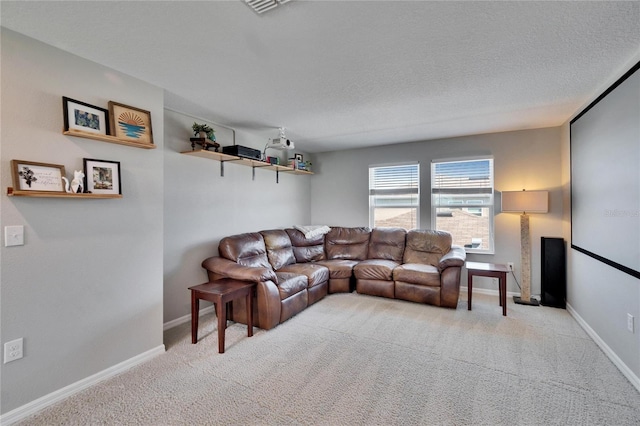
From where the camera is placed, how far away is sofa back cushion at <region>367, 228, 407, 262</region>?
459 cm

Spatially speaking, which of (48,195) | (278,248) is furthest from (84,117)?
(278,248)

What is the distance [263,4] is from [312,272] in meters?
2.98

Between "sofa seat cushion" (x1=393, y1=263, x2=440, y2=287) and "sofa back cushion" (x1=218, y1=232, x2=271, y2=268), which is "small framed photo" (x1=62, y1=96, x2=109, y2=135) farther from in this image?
"sofa seat cushion" (x1=393, y1=263, x2=440, y2=287)

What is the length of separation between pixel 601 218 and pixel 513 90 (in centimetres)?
144

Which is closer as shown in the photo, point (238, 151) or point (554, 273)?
point (238, 151)

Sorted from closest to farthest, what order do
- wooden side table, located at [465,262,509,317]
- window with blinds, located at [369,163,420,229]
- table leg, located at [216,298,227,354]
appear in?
1. table leg, located at [216,298,227,354]
2. wooden side table, located at [465,262,509,317]
3. window with blinds, located at [369,163,420,229]

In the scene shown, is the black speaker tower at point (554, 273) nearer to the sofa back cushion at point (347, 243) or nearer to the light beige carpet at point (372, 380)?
the light beige carpet at point (372, 380)

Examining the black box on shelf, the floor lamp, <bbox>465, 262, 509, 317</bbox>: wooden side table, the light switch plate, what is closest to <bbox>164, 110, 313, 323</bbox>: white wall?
the black box on shelf

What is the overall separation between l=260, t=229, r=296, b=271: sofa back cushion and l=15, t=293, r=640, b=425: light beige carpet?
1.03 metres

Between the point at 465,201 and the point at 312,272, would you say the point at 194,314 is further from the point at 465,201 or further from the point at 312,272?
the point at 465,201

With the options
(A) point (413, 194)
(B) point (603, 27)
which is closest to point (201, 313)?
(A) point (413, 194)

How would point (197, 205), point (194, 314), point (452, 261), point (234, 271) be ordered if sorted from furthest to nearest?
point (452, 261)
point (197, 205)
point (234, 271)
point (194, 314)

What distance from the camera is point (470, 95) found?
9.33ft

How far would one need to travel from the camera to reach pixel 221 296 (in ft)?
8.45
